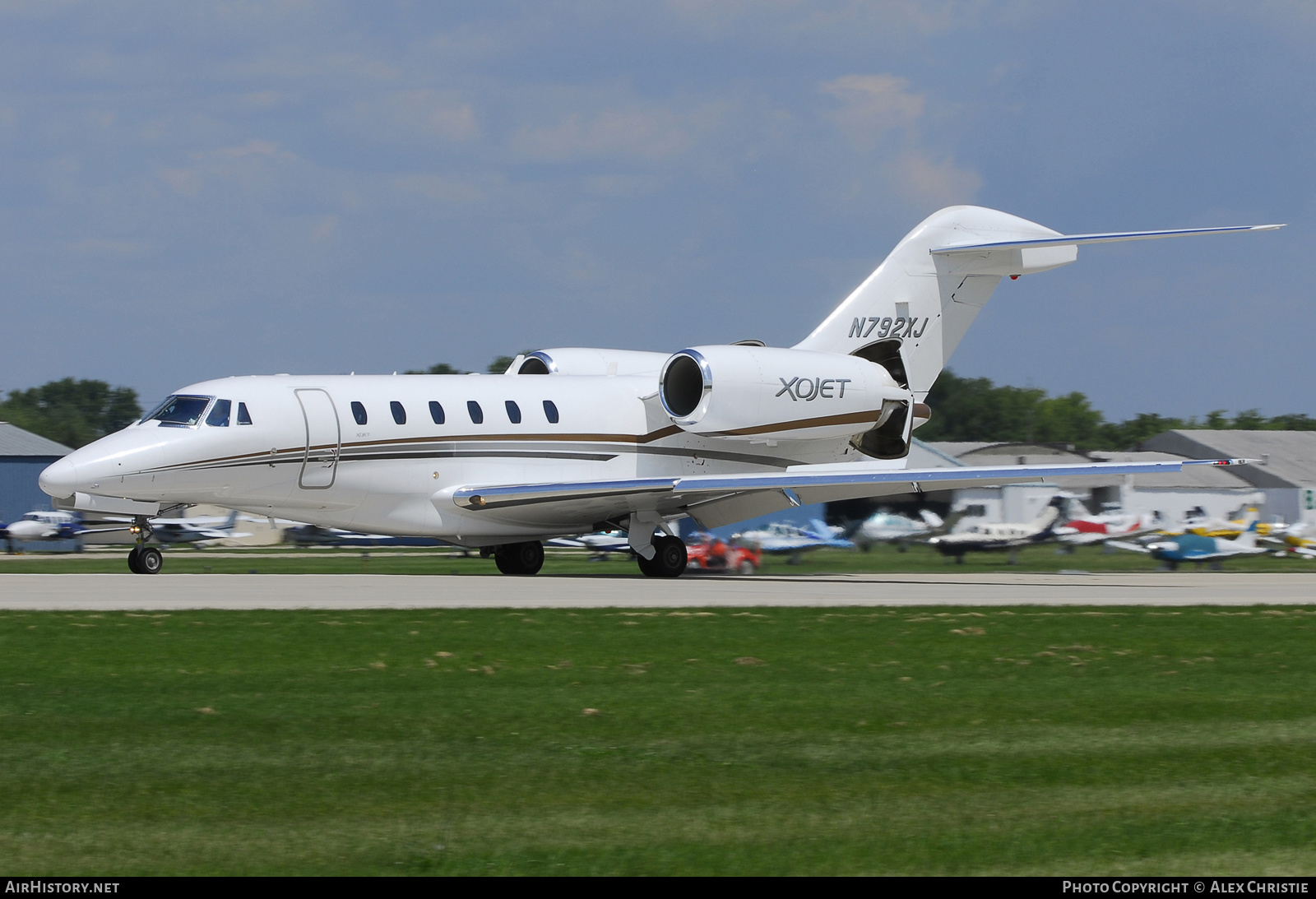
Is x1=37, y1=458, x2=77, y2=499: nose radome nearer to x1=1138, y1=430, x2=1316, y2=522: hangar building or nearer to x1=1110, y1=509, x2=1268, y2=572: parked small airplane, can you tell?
x1=1110, y1=509, x2=1268, y2=572: parked small airplane

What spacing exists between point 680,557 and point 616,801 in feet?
67.0

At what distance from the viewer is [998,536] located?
1491 inches

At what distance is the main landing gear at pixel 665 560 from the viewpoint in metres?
27.6

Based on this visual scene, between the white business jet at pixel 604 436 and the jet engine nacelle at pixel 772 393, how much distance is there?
0.04 metres

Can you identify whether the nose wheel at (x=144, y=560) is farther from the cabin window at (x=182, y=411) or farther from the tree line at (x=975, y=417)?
the tree line at (x=975, y=417)

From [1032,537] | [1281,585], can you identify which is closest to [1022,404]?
[1032,537]

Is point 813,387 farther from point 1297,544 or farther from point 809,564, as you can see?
point 1297,544

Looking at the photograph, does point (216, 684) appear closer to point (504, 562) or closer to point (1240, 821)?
point (1240, 821)

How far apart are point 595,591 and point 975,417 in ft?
238

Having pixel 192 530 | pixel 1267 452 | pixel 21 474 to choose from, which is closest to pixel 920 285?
pixel 192 530

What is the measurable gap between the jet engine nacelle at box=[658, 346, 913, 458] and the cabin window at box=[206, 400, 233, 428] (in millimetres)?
7735

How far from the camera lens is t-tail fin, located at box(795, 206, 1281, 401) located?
1163 inches

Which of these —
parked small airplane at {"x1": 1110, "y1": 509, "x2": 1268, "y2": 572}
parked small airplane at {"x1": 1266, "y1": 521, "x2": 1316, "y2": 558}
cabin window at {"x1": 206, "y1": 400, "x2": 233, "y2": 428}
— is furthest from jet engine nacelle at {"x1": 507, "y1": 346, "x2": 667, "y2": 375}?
parked small airplane at {"x1": 1266, "y1": 521, "x2": 1316, "y2": 558}

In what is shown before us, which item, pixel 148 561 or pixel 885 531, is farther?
pixel 885 531
